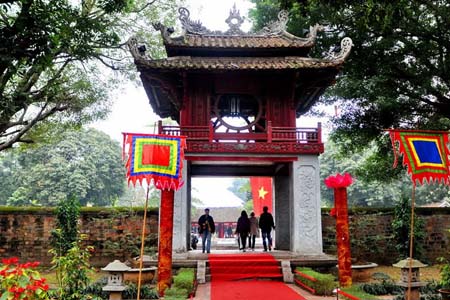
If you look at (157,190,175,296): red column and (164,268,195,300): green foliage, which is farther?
(157,190,175,296): red column

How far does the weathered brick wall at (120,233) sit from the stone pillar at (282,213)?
174cm

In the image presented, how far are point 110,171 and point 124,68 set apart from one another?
83.6 ft

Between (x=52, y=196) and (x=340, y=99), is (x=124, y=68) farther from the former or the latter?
(x=52, y=196)

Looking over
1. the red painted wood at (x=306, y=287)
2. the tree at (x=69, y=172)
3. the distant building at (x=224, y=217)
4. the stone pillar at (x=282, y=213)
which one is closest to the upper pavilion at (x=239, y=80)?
the stone pillar at (x=282, y=213)

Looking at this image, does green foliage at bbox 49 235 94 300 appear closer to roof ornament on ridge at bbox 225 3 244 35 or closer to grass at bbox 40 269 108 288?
grass at bbox 40 269 108 288

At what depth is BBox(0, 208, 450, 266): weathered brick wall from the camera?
1371 cm

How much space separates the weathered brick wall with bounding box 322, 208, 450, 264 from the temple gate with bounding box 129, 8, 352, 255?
1.96 m

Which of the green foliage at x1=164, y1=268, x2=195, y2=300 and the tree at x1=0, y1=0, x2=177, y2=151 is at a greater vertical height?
the tree at x1=0, y1=0, x2=177, y2=151

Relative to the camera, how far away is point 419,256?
11.9 meters

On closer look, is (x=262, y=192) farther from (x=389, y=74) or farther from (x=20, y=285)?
(x=20, y=285)

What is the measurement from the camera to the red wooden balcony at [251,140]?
1116 cm

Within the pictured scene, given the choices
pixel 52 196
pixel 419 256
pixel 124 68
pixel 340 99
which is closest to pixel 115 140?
pixel 52 196

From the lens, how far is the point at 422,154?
22.1 feet

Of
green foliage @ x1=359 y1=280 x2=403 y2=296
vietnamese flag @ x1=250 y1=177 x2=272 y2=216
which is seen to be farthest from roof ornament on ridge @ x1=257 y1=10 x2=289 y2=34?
green foliage @ x1=359 y1=280 x2=403 y2=296
